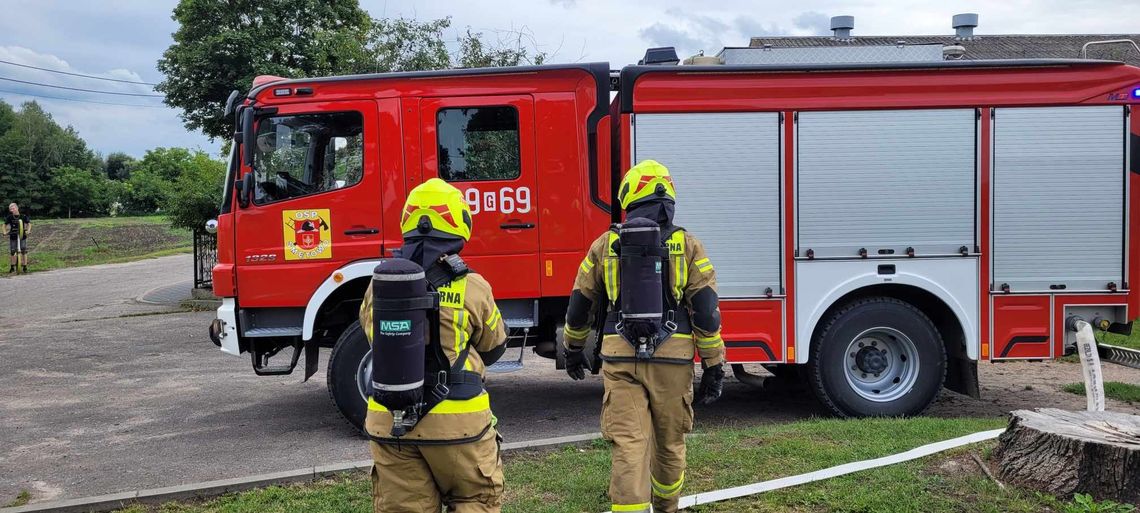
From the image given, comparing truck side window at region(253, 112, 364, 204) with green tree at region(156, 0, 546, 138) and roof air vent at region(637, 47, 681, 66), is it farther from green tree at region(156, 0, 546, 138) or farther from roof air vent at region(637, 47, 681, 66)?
green tree at region(156, 0, 546, 138)

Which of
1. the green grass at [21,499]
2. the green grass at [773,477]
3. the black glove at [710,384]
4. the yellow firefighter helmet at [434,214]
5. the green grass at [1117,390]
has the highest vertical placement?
the yellow firefighter helmet at [434,214]

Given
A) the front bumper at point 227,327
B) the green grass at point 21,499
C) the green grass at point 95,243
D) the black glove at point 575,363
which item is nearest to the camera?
the black glove at point 575,363

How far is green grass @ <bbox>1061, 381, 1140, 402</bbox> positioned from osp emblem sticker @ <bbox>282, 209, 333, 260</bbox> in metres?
6.41

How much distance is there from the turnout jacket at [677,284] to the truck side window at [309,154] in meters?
2.88

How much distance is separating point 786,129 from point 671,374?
299 centimetres

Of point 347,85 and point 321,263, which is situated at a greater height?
point 347,85

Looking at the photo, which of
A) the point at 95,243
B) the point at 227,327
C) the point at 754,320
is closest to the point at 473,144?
the point at 227,327

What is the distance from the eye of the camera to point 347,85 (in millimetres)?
6234

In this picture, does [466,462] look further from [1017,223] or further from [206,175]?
[206,175]

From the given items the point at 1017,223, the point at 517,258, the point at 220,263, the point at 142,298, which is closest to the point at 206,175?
the point at 142,298

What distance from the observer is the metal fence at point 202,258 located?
1514cm

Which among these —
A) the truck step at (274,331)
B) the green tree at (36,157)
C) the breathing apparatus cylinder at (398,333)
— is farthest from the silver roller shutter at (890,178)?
the green tree at (36,157)

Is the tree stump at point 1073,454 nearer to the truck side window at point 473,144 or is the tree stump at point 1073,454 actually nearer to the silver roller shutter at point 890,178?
the silver roller shutter at point 890,178

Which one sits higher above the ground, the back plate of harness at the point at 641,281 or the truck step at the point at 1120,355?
the back plate of harness at the point at 641,281
